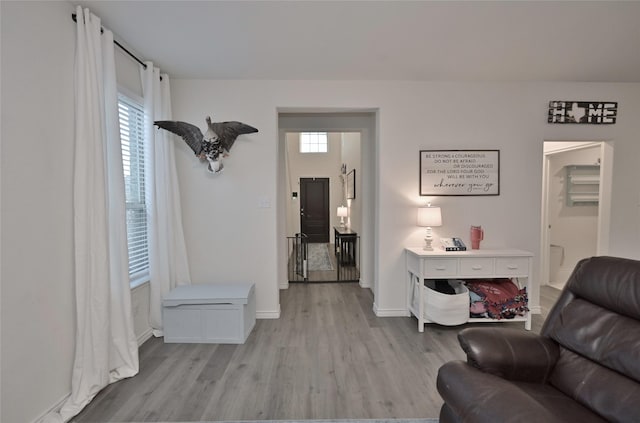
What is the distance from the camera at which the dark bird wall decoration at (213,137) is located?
2971mm

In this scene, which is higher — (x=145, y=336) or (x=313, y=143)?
(x=313, y=143)

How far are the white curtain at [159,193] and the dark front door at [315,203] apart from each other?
6.61 metres

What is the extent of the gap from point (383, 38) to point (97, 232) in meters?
2.55

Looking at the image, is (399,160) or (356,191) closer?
(399,160)

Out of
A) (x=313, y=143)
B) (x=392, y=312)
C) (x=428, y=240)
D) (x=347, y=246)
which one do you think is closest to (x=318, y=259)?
(x=347, y=246)

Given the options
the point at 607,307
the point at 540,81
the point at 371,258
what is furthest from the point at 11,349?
the point at 540,81

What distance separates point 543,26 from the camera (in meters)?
2.25

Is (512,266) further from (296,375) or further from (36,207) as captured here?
(36,207)

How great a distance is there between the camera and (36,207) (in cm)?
171

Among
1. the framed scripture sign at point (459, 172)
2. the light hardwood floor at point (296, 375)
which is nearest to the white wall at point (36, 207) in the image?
the light hardwood floor at point (296, 375)

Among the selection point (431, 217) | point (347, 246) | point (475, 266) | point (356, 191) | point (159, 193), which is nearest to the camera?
point (159, 193)

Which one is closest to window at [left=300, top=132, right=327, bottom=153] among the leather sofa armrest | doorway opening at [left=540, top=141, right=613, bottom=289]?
doorway opening at [left=540, top=141, right=613, bottom=289]

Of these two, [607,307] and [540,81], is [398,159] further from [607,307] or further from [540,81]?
[607,307]

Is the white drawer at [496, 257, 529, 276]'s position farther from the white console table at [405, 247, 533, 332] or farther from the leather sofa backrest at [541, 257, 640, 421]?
the leather sofa backrest at [541, 257, 640, 421]
